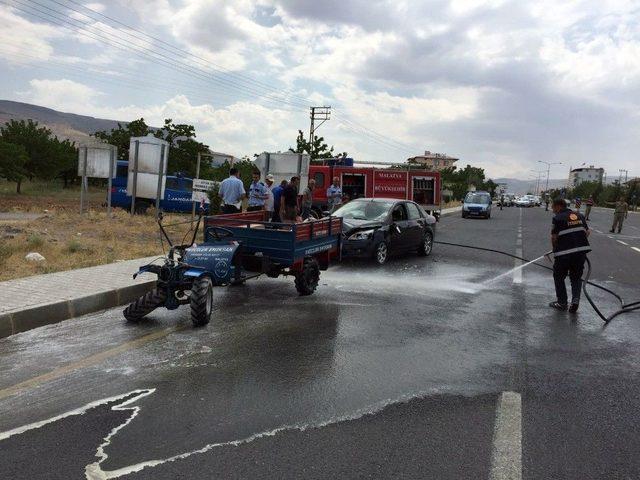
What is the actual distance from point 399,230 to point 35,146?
35.8m

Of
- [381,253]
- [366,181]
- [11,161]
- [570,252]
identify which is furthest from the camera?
[11,161]

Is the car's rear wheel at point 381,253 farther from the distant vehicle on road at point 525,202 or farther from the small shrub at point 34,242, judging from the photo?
the distant vehicle on road at point 525,202

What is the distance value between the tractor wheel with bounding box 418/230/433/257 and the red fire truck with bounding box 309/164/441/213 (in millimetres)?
12075

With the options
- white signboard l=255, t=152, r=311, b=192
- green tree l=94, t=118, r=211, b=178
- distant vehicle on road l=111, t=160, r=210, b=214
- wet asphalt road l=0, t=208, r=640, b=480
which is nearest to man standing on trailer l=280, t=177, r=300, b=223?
wet asphalt road l=0, t=208, r=640, b=480

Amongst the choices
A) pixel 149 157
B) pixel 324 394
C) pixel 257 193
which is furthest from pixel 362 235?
pixel 149 157

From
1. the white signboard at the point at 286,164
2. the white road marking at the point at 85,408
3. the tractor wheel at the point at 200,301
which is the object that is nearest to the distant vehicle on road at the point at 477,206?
the white signboard at the point at 286,164

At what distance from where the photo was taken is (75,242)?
38.7 ft

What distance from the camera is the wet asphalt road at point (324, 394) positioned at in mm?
3203

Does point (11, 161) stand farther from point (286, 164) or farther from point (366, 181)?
point (286, 164)

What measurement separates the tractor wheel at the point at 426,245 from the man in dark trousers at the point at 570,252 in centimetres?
586

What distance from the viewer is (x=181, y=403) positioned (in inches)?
159

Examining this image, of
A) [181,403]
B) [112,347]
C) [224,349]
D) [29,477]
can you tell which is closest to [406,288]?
[224,349]

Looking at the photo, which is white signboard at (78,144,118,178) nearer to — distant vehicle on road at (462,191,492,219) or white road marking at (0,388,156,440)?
white road marking at (0,388,156,440)

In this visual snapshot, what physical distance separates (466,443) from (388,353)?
1973 mm
